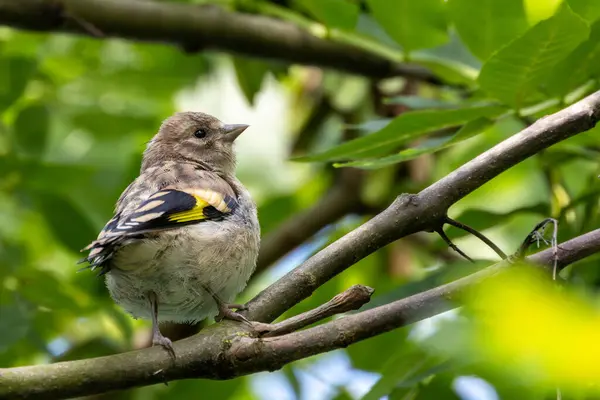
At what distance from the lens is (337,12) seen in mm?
4004

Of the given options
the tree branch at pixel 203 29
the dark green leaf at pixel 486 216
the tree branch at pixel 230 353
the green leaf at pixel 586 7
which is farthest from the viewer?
the tree branch at pixel 203 29

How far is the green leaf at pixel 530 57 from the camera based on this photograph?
2.78m

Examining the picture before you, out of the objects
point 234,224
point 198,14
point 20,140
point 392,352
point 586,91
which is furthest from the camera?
point 198,14

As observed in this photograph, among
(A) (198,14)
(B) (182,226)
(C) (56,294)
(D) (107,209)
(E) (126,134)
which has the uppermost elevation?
(A) (198,14)

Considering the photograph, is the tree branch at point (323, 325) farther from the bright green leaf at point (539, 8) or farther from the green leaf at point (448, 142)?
the bright green leaf at point (539, 8)

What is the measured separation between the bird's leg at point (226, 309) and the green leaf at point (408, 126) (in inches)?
25.7

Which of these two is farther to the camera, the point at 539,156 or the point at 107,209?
the point at 107,209

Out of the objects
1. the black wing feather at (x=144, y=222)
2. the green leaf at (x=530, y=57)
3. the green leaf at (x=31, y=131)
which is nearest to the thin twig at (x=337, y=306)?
the green leaf at (x=530, y=57)

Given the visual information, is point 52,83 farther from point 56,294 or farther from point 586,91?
point 586,91

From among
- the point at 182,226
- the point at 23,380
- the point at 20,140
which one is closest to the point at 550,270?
the point at 23,380

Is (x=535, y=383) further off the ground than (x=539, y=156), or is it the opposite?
(x=539, y=156)

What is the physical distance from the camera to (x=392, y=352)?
434 cm

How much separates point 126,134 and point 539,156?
8.59 ft

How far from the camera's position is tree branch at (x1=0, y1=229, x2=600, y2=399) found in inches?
96.1
